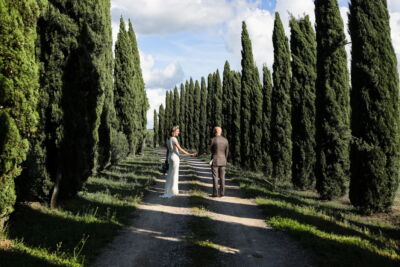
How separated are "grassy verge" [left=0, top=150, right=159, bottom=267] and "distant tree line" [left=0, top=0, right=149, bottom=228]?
0.47m

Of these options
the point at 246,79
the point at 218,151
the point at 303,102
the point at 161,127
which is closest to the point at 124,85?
the point at 246,79

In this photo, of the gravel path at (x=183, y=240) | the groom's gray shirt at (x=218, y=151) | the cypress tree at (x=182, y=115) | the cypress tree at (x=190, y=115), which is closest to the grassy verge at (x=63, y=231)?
the gravel path at (x=183, y=240)

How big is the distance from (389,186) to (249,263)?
22.6 ft

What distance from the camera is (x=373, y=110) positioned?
1002 centimetres

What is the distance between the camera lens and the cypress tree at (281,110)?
59.7 ft

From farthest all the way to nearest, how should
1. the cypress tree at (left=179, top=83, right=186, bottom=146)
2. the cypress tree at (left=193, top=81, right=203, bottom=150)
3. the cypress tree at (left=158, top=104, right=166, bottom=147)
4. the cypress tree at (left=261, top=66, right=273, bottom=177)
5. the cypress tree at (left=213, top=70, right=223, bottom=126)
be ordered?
the cypress tree at (left=158, top=104, right=166, bottom=147) < the cypress tree at (left=179, top=83, right=186, bottom=146) < the cypress tree at (left=193, top=81, right=203, bottom=150) < the cypress tree at (left=213, top=70, right=223, bottom=126) < the cypress tree at (left=261, top=66, right=273, bottom=177)

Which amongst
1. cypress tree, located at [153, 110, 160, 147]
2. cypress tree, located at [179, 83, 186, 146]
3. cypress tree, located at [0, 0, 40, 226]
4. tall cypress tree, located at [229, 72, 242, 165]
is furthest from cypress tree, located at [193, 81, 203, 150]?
cypress tree, located at [0, 0, 40, 226]

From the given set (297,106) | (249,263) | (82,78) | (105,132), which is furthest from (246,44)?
(249,263)

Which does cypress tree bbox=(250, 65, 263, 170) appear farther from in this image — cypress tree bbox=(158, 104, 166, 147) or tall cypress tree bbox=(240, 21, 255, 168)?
cypress tree bbox=(158, 104, 166, 147)

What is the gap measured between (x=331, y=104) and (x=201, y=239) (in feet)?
29.6

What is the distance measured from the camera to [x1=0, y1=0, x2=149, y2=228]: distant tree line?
18.0 ft

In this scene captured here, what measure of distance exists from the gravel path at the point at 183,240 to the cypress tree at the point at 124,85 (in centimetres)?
1483

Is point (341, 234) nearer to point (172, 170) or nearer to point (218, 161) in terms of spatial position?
point (218, 161)

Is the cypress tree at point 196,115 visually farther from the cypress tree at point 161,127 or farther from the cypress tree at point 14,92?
the cypress tree at point 14,92
